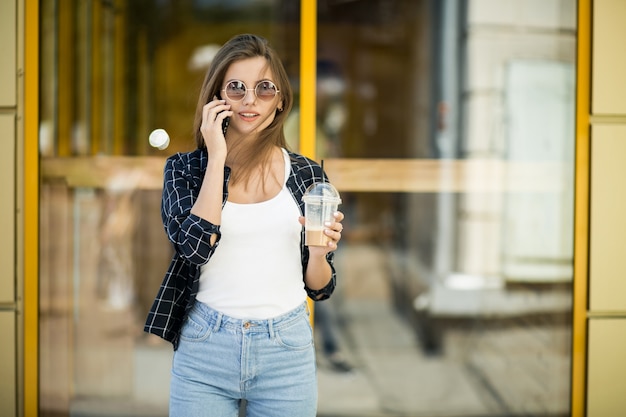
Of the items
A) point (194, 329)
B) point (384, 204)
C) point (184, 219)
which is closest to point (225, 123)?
point (184, 219)

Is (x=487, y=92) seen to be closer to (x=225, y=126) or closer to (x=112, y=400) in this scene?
(x=112, y=400)

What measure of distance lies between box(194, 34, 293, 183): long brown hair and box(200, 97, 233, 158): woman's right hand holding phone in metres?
0.08

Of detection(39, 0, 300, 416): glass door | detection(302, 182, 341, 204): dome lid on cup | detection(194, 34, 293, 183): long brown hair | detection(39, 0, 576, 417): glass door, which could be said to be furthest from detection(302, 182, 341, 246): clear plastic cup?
detection(39, 0, 576, 417): glass door

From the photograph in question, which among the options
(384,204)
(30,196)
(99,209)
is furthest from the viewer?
(384,204)

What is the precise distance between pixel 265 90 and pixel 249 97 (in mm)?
52

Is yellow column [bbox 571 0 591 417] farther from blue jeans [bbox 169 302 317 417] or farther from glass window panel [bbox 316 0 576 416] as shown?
blue jeans [bbox 169 302 317 417]

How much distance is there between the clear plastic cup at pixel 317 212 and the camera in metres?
1.79

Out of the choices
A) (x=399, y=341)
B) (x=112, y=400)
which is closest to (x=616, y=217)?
(x=112, y=400)

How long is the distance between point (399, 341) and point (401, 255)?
7.30ft

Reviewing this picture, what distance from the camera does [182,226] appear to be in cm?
174

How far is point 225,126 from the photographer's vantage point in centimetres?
189

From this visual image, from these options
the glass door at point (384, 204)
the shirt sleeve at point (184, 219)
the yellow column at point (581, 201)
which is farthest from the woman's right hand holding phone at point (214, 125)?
the yellow column at point (581, 201)

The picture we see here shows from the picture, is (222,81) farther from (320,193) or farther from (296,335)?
(296,335)

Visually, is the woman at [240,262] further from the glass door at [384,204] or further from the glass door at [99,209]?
the glass door at [384,204]
